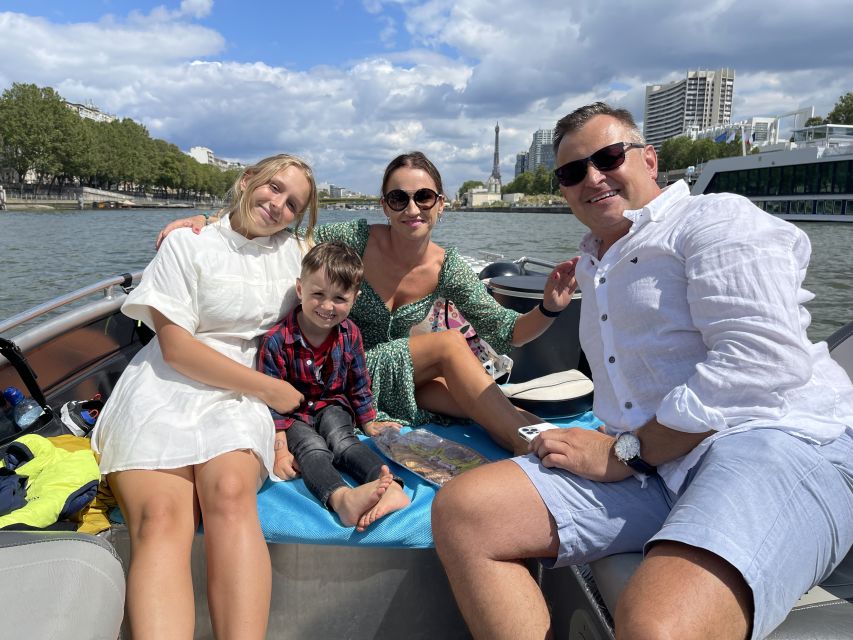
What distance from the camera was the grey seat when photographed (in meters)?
1.19

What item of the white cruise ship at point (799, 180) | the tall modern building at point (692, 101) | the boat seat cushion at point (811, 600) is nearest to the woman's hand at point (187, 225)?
the boat seat cushion at point (811, 600)

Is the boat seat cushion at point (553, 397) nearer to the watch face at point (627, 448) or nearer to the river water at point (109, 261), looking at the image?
the watch face at point (627, 448)

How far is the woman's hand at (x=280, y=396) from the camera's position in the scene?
212cm

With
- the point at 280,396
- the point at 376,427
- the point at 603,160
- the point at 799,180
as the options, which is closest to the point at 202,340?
the point at 280,396

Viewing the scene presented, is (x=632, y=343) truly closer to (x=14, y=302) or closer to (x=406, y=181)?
(x=406, y=181)

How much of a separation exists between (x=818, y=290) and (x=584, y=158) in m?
13.9

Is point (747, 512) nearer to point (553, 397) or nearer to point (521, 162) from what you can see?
point (553, 397)

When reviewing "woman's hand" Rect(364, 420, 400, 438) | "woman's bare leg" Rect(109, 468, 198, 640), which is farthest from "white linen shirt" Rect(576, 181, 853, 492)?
"woman's bare leg" Rect(109, 468, 198, 640)

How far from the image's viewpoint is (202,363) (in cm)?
203

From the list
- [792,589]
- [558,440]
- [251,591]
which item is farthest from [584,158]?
[251,591]

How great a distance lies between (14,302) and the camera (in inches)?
414

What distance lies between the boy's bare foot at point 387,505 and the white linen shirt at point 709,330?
0.68 metres

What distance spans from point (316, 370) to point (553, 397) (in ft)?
3.77

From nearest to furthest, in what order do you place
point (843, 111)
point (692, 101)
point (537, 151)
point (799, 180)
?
point (799, 180), point (843, 111), point (692, 101), point (537, 151)
